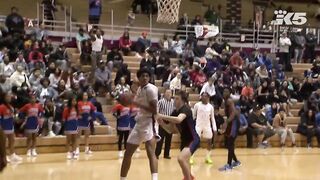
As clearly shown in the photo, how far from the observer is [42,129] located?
15820 millimetres

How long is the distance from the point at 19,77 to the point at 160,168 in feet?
17.7

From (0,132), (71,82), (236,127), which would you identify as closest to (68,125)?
(71,82)

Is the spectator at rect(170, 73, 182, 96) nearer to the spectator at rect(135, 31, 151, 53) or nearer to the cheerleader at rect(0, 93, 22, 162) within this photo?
the spectator at rect(135, 31, 151, 53)

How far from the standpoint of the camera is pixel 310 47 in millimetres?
25938

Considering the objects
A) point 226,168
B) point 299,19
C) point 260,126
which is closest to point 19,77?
point 226,168

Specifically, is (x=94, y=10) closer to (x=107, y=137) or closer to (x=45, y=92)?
(x=45, y=92)

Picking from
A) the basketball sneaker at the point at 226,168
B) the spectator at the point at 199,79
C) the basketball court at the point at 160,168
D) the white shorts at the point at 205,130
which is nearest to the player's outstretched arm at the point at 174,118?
the basketball court at the point at 160,168

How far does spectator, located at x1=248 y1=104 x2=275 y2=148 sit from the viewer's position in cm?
1903

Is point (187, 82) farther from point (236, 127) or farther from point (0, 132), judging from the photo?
point (0, 132)

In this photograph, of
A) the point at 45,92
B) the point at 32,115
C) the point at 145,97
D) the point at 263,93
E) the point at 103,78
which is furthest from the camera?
the point at 263,93

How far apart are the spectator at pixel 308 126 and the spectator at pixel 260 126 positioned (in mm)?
1448

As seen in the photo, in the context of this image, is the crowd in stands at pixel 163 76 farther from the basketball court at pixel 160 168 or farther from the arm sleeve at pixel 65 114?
the basketball court at pixel 160 168

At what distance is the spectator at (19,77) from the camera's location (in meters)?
16.3

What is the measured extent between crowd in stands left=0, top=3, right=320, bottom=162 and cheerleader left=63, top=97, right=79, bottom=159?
0.47 m
